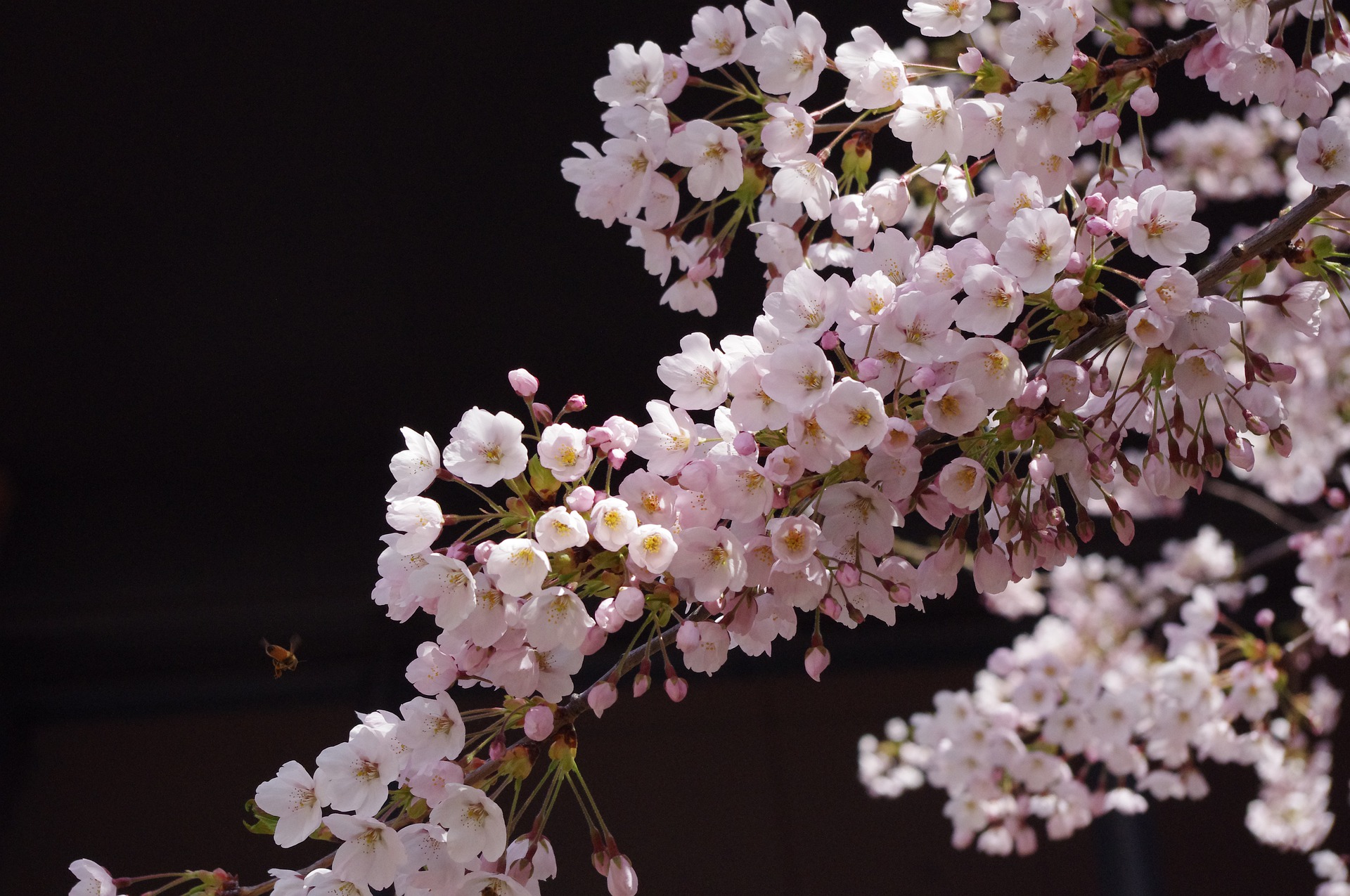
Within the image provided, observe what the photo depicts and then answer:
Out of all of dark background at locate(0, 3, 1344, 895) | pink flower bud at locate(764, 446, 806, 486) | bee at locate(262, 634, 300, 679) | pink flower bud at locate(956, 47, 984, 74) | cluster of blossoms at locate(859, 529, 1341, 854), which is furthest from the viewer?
dark background at locate(0, 3, 1344, 895)

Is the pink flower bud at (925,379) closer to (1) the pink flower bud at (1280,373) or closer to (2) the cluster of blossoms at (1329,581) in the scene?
(1) the pink flower bud at (1280,373)

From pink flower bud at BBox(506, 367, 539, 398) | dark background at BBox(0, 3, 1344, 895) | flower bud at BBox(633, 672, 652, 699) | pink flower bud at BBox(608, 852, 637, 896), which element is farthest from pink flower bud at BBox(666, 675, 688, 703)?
dark background at BBox(0, 3, 1344, 895)

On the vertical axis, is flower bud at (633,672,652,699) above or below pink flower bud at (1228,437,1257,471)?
below

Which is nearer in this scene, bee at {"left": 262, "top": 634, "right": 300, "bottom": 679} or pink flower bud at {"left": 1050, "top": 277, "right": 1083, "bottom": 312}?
pink flower bud at {"left": 1050, "top": 277, "right": 1083, "bottom": 312}

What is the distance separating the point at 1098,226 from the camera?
2.53 feet

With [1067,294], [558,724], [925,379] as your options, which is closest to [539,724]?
[558,724]

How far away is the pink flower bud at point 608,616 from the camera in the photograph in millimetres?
736

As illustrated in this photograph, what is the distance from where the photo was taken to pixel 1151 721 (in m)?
1.94

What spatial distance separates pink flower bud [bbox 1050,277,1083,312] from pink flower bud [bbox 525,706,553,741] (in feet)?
1.53

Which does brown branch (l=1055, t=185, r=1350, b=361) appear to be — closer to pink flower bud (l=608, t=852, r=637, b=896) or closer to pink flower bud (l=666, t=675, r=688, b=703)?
pink flower bud (l=666, t=675, r=688, b=703)

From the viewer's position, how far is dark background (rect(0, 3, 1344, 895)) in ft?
9.16

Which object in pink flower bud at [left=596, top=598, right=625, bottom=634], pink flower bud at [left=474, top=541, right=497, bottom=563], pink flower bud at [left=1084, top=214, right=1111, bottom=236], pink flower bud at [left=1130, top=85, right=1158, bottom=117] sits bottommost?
pink flower bud at [left=596, top=598, right=625, bottom=634]

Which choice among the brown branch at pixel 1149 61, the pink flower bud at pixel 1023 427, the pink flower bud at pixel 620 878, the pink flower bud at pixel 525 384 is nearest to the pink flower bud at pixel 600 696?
the pink flower bud at pixel 620 878

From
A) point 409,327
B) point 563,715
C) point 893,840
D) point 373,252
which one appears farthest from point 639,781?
point 563,715
